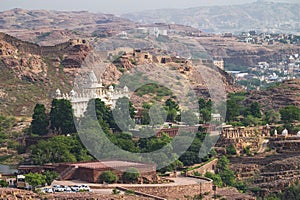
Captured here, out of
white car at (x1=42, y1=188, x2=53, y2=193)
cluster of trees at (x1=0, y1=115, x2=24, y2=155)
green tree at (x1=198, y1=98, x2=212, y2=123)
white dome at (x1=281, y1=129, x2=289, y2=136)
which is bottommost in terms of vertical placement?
cluster of trees at (x1=0, y1=115, x2=24, y2=155)

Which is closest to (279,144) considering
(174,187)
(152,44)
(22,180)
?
(174,187)

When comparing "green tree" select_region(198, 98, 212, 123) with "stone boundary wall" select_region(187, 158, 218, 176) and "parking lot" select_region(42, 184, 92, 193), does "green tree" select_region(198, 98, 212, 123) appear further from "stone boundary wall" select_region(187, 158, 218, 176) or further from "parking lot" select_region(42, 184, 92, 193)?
"parking lot" select_region(42, 184, 92, 193)

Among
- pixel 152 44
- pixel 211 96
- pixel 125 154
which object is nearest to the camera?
pixel 125 154

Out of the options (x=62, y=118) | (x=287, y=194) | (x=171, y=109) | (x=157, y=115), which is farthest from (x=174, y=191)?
(x=171, y=109)

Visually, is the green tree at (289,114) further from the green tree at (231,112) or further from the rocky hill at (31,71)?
the rocky hill at (31,71)

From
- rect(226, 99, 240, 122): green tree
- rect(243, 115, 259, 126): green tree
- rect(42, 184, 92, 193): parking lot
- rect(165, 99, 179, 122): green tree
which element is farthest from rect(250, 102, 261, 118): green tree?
rect(42, 184, 92, 193): parking lot

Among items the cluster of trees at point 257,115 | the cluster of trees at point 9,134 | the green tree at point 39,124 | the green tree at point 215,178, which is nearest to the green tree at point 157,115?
the cluster of trees at point 257,115

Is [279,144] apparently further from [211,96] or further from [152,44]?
[152,44]
